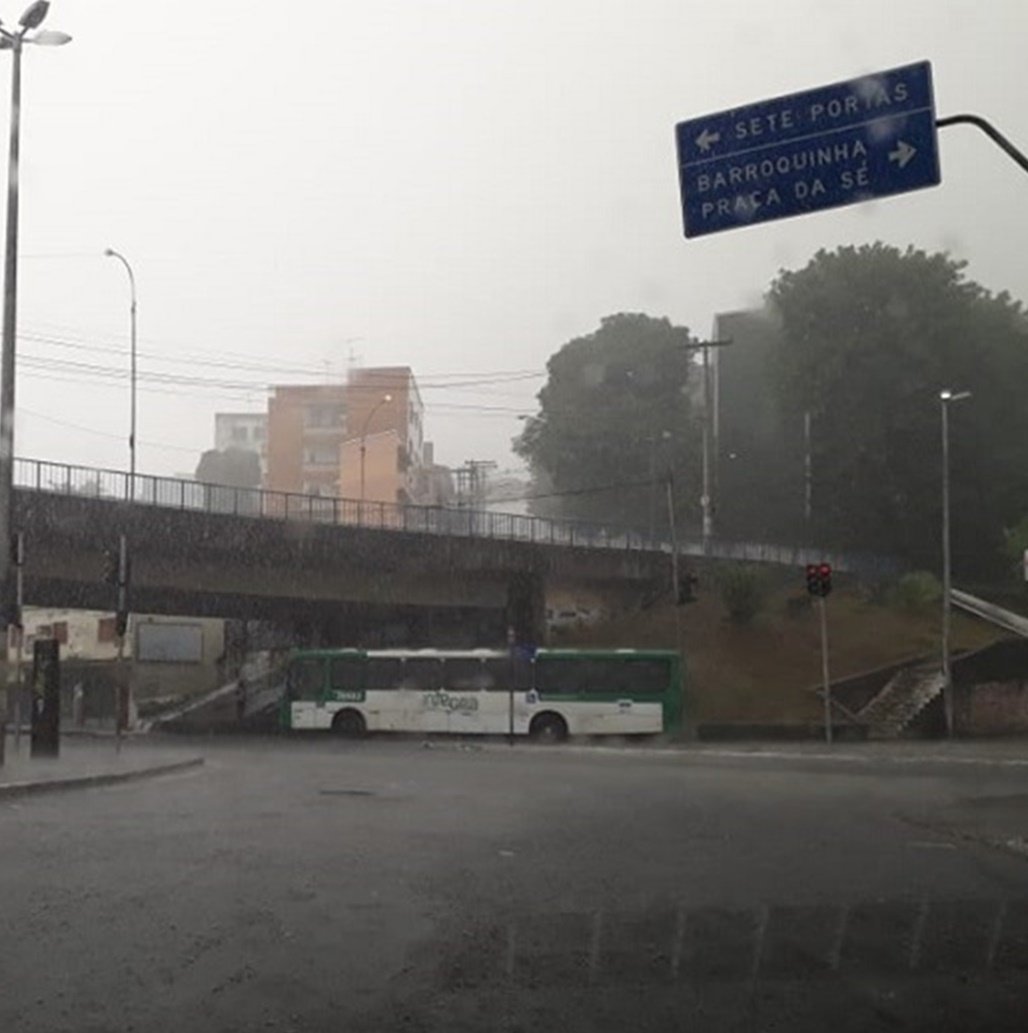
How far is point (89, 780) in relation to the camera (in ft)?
75.5

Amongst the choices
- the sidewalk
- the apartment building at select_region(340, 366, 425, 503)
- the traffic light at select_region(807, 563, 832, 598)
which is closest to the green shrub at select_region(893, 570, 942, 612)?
the traffic light at select_region(807, 563, 832, 598)

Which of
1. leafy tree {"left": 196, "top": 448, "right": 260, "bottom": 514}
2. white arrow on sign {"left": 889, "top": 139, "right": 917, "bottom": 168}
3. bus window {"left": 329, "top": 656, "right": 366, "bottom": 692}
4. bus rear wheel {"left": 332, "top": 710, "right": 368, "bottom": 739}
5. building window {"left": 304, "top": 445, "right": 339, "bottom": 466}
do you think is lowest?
bus rear wheel {"left": 332, "top": 710, "right": 368, "bottom": 739}

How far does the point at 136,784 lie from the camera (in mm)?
23453

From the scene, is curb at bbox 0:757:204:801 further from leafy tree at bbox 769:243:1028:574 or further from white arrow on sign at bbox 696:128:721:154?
leafy tree at bbox 769:243:1028:574

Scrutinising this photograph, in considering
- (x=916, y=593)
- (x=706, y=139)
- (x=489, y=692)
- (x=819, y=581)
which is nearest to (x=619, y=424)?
(x=916, y=593)

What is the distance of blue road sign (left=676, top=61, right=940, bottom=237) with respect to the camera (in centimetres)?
1504

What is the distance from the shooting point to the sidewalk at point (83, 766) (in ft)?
72.2

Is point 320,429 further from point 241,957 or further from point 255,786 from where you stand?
point 241,957

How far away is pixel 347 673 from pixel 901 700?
648 inches

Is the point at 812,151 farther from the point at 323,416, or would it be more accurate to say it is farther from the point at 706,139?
the point at 323,416

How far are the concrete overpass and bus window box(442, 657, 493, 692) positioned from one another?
6.40 meters

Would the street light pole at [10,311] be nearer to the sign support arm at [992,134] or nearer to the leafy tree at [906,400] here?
the sign support arm at [992,134]

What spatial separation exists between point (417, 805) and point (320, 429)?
6172cm

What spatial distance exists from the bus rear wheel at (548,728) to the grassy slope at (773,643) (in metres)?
5.55
